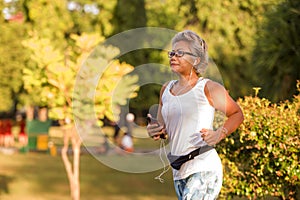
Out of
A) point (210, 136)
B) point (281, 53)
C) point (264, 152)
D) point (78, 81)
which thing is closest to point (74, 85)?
point (78, 81)

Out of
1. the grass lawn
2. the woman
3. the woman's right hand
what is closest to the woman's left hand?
the woman

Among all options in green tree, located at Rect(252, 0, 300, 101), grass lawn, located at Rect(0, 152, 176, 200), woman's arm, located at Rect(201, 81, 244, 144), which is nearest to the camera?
woman's arm, located at Rect(201, 81, 244, 144)

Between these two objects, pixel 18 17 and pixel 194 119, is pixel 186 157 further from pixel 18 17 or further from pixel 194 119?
pixel 18 17

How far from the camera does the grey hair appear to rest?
16.5 feet

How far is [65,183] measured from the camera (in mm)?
19984

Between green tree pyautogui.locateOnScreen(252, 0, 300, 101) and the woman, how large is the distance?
8.31 m

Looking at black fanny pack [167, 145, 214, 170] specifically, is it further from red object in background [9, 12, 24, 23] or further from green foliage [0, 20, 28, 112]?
red object in background [9, 12, 24, 23]

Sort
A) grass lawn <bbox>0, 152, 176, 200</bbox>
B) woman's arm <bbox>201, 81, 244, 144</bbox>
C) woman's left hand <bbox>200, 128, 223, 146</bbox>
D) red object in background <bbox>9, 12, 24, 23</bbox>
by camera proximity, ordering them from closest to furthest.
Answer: woman's left hand <bbox>200, 128, 223, 146</bbox>, woman's arm <bbox>201, 81, 244, 144</bbox>, grass lawn <bbox>0, 152, 176, 200</bbox>, red object in background <bbox>9, 12, 24, 23</bbox>

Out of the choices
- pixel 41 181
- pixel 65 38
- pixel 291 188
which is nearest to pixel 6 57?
pixel 65 38

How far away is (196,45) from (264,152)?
3.62 m

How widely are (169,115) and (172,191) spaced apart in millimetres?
13623

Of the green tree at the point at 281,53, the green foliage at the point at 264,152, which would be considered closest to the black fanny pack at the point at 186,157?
the green foliage at the point at 264,152

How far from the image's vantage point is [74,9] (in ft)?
A: 116

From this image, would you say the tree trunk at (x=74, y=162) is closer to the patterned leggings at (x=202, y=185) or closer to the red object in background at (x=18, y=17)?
the patterned leggings at (x=202, y=185)
